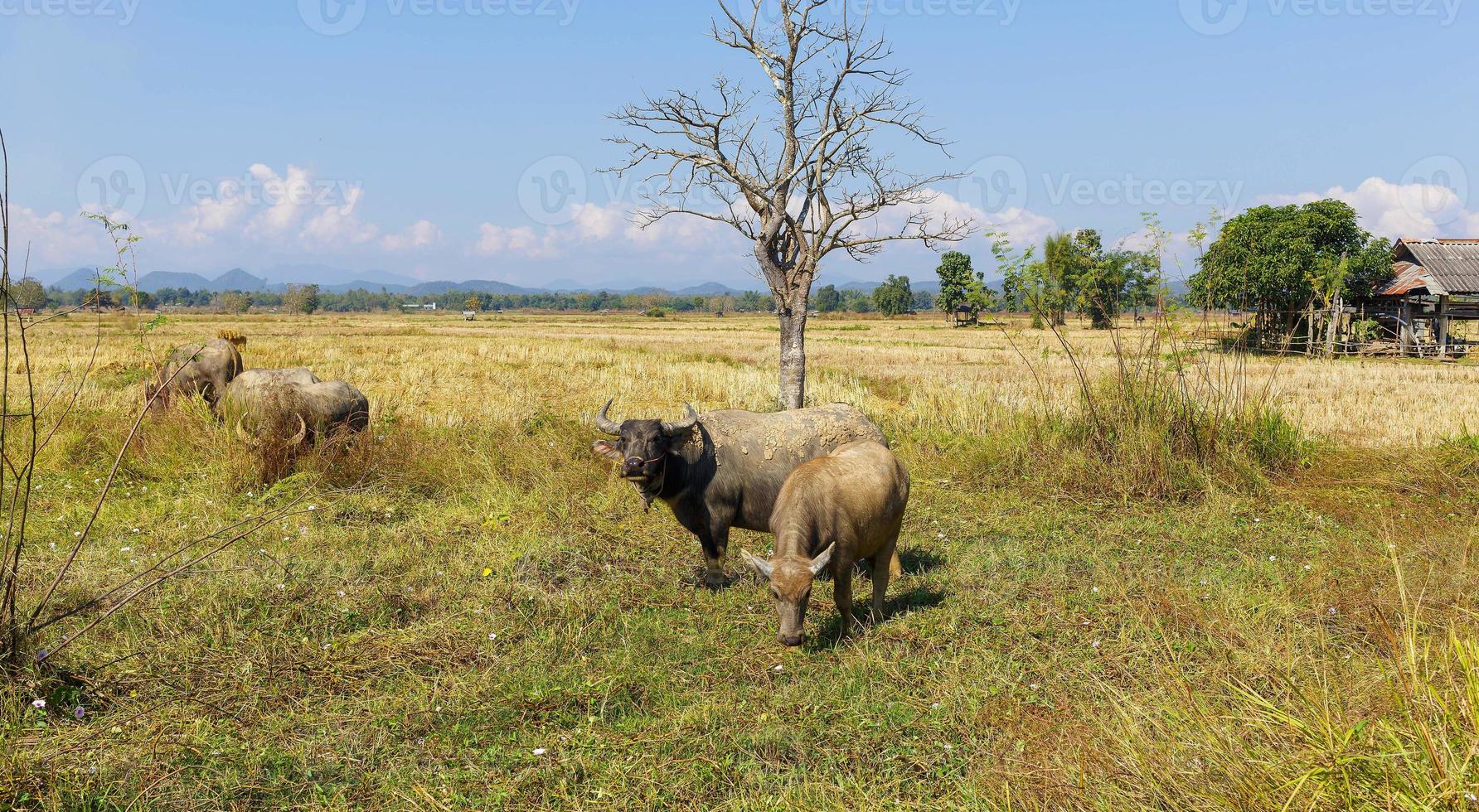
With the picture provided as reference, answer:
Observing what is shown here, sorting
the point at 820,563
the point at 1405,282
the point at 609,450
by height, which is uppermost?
the point at 1405,282

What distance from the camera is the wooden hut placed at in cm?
2912

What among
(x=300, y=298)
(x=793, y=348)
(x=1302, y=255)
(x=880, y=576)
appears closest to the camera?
(x=880, y=576)

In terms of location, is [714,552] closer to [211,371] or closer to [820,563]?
[820,563]

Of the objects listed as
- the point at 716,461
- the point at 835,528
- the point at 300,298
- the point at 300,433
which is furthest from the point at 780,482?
the point at 300,298

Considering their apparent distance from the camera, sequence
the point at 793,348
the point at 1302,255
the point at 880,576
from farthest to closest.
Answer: the point at 1302,255 < the point at 793,348 < the point at 880,576

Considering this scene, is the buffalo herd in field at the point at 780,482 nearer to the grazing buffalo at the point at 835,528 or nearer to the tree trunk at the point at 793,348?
the grazing buffalo at the point at 835,528

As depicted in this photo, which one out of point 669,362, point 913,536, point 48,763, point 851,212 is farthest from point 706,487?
point 669,362

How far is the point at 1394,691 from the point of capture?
285cm

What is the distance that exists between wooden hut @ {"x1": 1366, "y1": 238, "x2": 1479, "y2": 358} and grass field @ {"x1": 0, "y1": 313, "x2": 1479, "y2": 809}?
2511 cm

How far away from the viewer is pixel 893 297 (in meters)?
98.1

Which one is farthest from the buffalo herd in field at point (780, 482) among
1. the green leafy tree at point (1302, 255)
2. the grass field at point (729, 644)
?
the green leafy tree at point (1302, 255)

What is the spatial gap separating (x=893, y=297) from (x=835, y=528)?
95.3m

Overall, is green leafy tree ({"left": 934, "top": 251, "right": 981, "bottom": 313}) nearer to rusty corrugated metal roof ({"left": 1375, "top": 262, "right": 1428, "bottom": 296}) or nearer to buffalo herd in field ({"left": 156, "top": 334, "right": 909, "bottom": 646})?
rusty corrugated metal roof ({"left": 1375, "top": 262, "right": 1428, "bottom": 296})

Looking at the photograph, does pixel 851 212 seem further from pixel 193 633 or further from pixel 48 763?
pixel 48 763
